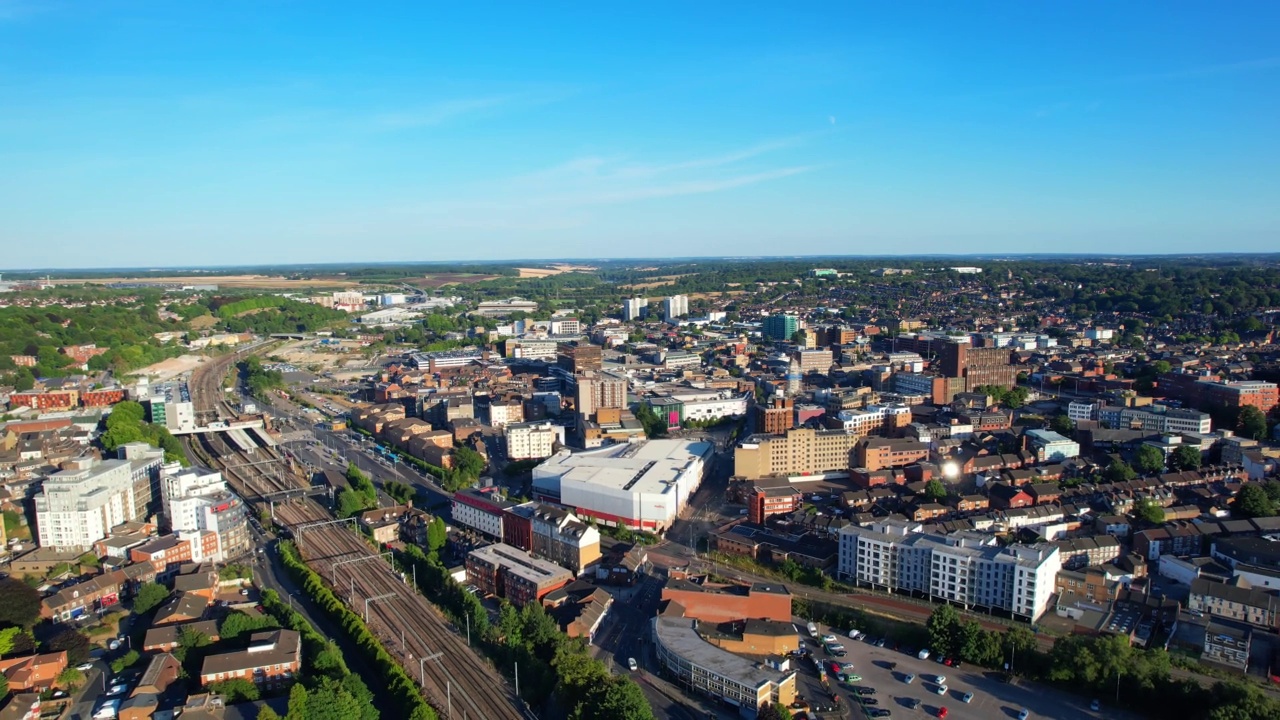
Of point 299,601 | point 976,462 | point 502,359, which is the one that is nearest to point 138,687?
point 299,601

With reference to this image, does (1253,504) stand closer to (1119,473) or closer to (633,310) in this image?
(1119,473)

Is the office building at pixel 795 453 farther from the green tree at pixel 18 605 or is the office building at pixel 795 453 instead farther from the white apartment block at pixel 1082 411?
Answer: the green tree at pixel 18 605

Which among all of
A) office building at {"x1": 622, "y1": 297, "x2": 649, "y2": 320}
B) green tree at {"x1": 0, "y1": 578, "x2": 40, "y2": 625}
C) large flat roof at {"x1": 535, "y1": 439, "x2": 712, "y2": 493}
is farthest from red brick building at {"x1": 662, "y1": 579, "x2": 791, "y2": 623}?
office building at {"x1": 622, "y1": 297, "x2": 649, "y2": 320}

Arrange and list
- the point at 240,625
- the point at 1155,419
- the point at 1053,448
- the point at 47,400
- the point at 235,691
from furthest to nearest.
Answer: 1. the point at 47,400
2. the point at 1155,419
3. the point at 1053,448
4. the point at 240,625
5. the point at 235,691

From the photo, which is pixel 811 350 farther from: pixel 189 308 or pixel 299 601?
pixel 189 308

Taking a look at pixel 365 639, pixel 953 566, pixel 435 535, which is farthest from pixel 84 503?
pixel 953 566

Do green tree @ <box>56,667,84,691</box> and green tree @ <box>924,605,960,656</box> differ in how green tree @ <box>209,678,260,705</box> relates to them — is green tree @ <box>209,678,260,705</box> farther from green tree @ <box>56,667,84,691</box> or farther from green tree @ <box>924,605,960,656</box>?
green tree @ <box>924,605,960,656</box>
